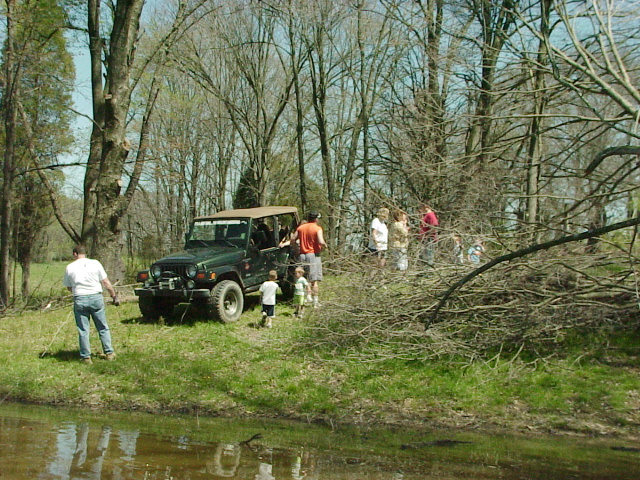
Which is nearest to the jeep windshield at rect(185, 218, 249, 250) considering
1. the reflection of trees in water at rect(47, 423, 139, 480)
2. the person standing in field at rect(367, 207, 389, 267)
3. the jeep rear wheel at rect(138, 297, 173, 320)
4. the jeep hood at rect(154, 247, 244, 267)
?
the jeep hood at rect(154, 247, 244, 267)

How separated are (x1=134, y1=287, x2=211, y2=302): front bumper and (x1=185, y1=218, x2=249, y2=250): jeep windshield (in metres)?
1.55

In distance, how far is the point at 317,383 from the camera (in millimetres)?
8516

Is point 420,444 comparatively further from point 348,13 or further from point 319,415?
point 348,13

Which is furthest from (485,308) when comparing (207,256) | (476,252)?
(207,256)

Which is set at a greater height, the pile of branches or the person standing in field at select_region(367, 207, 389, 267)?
the person standing in field at select_region(367, 207, 389, 267)

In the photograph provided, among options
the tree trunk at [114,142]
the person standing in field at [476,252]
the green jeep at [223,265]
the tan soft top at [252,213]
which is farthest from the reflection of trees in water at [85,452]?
the tree trunk at [114,142]

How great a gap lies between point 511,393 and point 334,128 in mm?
22199

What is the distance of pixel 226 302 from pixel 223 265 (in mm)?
673

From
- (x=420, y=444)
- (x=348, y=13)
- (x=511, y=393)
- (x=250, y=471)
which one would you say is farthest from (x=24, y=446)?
(x=348, y=13)

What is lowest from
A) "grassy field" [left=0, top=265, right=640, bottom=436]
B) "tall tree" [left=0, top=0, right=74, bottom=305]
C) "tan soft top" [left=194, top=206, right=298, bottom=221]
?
"grassy field" [left=0, top=265, right=640, bottom=436]

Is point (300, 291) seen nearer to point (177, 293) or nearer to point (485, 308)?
point (177, 293)

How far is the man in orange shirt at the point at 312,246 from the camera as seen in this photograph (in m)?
12.1

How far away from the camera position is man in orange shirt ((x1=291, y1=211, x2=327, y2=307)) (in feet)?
39.6

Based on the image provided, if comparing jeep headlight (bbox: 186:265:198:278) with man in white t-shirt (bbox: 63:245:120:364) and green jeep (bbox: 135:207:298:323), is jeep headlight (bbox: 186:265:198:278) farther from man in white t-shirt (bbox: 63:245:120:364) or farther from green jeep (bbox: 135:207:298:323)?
man in white t-shirt (bbox: 63:245:120:364)
